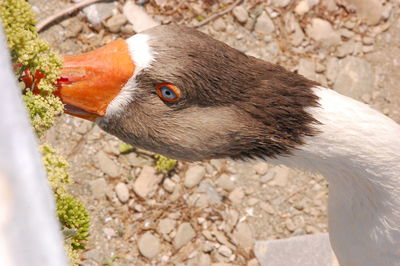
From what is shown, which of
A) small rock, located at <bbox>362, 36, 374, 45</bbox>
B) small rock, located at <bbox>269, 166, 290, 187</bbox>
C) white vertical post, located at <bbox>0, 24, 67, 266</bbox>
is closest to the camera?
white vertical post, located at <bbox>0, 24, 67, 266</bbox>

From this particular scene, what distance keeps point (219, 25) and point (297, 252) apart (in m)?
2.01

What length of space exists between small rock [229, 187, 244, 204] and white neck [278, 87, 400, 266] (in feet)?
4.66

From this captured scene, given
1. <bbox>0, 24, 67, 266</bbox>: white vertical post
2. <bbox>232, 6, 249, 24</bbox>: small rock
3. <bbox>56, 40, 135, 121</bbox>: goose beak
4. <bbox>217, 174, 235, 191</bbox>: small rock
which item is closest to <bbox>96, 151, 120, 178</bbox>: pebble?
<bbox>217, 174, 235, 191</bbox>: small rock

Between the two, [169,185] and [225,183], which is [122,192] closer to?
[169,185]

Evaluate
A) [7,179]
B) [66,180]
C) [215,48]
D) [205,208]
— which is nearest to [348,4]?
[205,208]

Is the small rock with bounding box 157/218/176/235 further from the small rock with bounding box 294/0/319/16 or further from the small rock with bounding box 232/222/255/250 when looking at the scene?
the small rock with bounding box 294/0/319/16

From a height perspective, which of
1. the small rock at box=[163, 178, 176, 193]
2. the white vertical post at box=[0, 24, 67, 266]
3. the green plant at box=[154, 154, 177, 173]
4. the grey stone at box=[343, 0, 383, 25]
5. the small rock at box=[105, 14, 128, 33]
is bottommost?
the small rock at box=[163, 178, 176, 193]

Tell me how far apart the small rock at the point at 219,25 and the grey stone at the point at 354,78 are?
3.49 ft

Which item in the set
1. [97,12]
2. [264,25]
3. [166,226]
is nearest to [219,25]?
[264,25]

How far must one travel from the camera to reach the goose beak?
2.04m

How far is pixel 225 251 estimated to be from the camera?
12.5ft

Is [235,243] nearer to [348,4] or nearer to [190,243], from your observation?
[190,243]

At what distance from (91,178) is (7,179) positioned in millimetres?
3178

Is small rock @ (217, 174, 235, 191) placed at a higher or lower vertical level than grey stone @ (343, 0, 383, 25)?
lower
